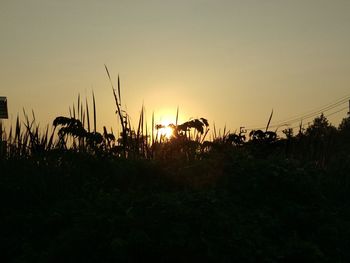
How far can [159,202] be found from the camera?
5.22 m

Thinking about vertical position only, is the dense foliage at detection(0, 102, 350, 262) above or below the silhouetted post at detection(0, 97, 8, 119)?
below

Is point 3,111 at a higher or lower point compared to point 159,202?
higher

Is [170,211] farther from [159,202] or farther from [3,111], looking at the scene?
[3,111]

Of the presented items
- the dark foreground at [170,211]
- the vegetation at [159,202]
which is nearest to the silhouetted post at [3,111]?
the vegetation at [159,202]

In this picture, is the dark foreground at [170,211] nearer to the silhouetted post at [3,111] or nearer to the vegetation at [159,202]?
the vegetation at [159,202]

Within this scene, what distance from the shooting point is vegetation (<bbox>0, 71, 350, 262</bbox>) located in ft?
15.3

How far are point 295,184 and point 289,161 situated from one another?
60cm

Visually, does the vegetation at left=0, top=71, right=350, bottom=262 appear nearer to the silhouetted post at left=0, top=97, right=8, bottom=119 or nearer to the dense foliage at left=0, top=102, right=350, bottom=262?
the dense foliage at left=0, top=102, right=350, bottom=262

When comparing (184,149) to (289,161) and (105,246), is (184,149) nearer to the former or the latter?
(289,161)

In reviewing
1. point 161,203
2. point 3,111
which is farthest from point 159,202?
point 3,111

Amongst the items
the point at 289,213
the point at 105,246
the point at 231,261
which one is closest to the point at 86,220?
the point at 105,246

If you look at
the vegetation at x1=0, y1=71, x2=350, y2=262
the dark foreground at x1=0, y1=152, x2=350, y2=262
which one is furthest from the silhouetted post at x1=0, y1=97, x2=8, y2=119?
the dark foreground at x1=0, y1=152, x2=350, y2=262

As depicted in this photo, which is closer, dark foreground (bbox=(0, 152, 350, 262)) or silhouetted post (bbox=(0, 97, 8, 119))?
dark foreground (bbox=(0, 152, 350, 262))

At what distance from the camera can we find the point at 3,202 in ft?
19.4
